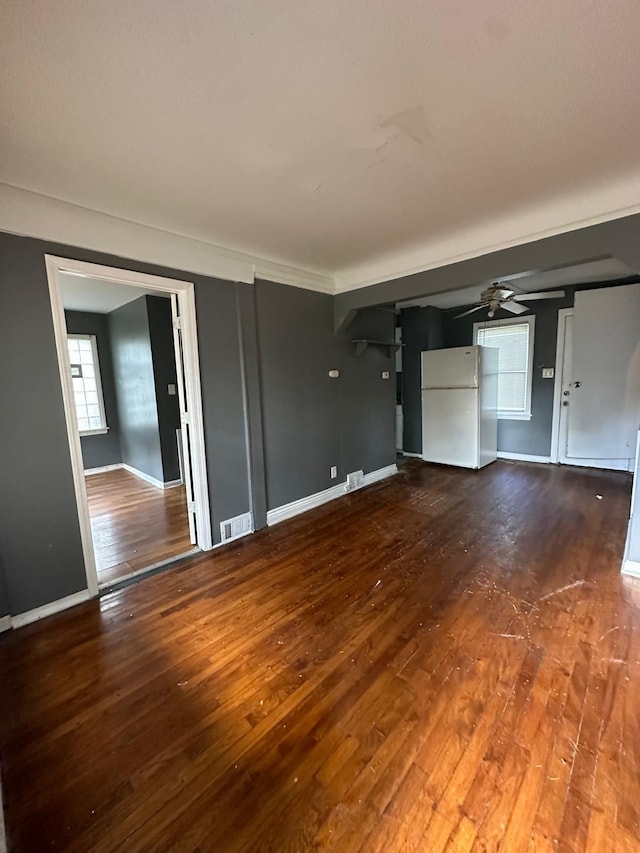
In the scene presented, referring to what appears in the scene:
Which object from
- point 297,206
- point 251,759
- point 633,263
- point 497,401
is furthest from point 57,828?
point 497,401

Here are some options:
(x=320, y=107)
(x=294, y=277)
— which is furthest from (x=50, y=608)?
(x=294, y=277)

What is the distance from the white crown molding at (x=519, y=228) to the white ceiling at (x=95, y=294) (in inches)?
90.1

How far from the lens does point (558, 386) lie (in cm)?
490

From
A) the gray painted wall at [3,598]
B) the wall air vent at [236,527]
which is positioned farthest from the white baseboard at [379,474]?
the gray painted wall at [3,598]

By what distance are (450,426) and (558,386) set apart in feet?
5.12

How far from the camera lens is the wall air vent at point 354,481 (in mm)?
4141

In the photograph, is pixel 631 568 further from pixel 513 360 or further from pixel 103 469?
pixel 103 469

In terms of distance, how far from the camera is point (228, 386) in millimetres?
2980

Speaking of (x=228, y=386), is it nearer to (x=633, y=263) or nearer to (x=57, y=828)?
(x=57, y=828)

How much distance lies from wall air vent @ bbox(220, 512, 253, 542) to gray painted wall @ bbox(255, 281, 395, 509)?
0.97 feet

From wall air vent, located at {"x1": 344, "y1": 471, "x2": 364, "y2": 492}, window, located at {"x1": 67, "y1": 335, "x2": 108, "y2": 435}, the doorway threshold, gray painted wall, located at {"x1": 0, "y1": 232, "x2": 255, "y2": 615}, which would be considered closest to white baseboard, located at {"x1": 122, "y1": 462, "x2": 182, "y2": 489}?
window, located at {"x1": 67, "y1": 335, "x2": 108, "y2": 435}

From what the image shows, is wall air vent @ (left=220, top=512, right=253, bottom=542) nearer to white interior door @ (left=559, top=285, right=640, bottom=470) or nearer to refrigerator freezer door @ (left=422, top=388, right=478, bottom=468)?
refrigerator freezer door @ (left=422, top=388, right=478, bottom=468)

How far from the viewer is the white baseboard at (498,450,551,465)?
5.09 metres

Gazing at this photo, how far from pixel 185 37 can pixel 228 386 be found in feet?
6.87
